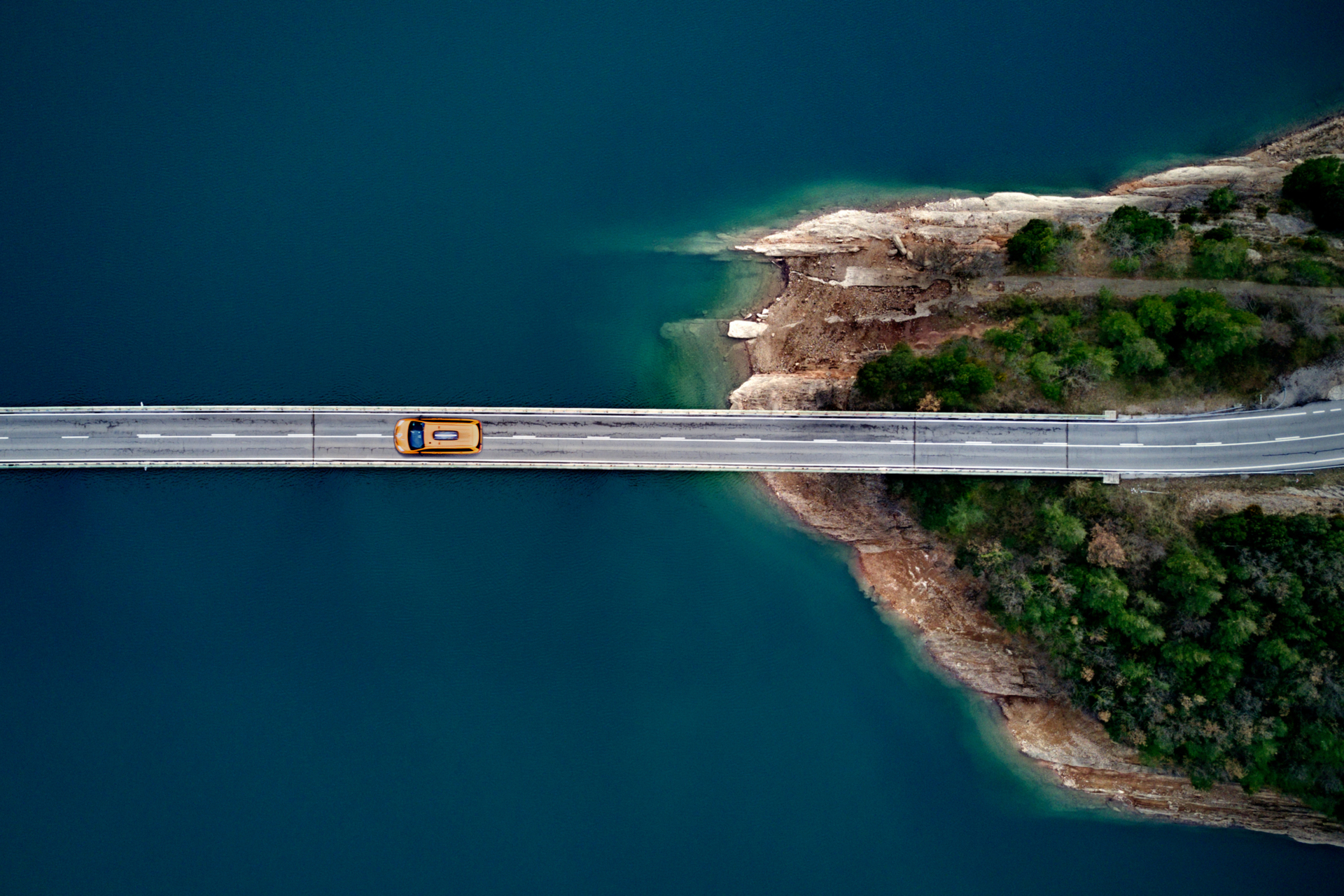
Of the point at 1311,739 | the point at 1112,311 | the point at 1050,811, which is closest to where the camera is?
the point at 1311,739

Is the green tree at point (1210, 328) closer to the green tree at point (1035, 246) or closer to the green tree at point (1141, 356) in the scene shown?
the green tree at point (1141, 356)

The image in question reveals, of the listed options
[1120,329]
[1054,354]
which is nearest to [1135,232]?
[1120,329]

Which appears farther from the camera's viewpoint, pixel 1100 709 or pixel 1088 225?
pixel 1088 225

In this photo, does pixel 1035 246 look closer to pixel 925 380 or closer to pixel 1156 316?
pixel 1156 316

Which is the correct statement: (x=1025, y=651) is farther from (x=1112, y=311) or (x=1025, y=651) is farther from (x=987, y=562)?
(x=1112, y=311)

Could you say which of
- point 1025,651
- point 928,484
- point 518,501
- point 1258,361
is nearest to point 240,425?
point 518,501

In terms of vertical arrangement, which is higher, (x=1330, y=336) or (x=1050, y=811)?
(x=1330, y=336)

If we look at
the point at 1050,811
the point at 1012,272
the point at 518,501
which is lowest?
the point at 1050,811

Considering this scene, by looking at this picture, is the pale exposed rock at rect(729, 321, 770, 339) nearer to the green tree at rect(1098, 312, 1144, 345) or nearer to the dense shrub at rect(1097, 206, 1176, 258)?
the green tree at rect(1098, 312, 1144, 345)
